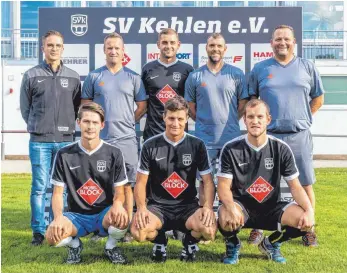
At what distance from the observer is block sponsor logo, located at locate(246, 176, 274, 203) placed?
4.19 metres

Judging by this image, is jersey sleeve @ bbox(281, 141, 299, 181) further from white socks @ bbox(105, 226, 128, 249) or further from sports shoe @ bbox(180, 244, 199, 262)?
white socks @ bbox(105, 226, 128, 249)

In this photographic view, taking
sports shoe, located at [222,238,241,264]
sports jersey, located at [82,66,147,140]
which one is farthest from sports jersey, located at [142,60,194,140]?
sports shoe, located at [222,238,241,264]

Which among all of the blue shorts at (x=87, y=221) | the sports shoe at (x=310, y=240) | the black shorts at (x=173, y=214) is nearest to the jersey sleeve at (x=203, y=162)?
the black shorts at (x=173, y=214)

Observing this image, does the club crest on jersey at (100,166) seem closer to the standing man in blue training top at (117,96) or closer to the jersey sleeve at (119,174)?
the jersey sleeve at (119,174)

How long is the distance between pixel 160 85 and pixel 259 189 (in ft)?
4.84

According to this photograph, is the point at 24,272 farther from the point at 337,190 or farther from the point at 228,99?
the point at 337,190

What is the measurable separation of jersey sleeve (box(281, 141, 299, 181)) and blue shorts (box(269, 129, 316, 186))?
0.53 m

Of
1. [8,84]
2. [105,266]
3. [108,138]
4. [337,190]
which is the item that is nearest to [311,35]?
[337,190]

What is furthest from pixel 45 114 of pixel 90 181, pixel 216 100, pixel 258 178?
pixel 258 178

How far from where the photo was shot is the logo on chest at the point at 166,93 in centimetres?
504

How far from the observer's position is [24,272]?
3.97 m

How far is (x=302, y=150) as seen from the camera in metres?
4.75

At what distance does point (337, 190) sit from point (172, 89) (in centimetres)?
484

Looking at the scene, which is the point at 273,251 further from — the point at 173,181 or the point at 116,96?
the point at 116,96
